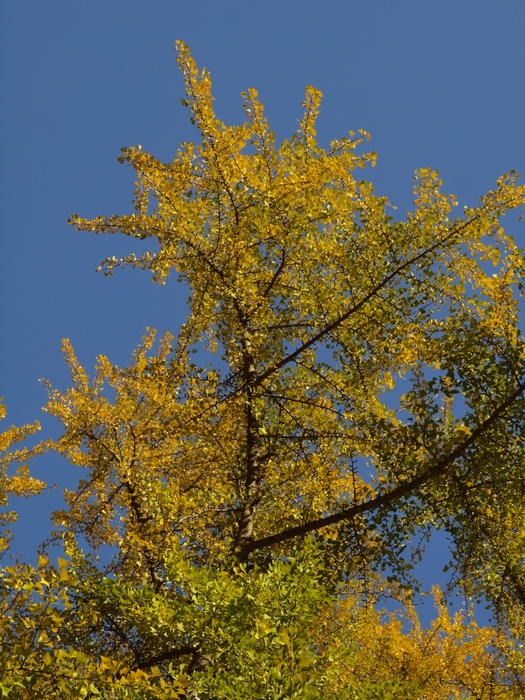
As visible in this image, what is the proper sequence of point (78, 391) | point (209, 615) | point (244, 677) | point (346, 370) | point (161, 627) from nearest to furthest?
point (244, 677) → point (209, 615) → point (161, 627) → point (346, 370) → point (78, 391)

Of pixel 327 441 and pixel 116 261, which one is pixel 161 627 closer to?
pixel 327 441

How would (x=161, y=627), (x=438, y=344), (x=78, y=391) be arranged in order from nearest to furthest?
(x=161, y=627) → (x=438, y=344) → (x=78, y=391)

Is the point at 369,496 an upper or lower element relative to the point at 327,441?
lower

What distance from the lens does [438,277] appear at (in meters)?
6.85

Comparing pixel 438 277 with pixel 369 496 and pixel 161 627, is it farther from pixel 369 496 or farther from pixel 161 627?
pixel 161 627

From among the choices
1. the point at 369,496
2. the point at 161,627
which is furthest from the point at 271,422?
the point at 161,627

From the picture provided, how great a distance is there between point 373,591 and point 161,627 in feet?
9.53

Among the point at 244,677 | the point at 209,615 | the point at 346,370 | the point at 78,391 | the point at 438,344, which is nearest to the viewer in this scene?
the point at 244,677

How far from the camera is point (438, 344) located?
6.80 meters

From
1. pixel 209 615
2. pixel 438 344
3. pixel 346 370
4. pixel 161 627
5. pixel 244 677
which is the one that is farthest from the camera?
pixel 346 370

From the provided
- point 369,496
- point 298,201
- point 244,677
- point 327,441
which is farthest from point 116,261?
point 244,677

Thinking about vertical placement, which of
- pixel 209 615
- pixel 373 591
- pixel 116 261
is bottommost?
pixel 209 615

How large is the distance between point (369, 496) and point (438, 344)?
1617mm

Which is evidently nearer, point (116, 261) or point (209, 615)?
point (209, 615)
